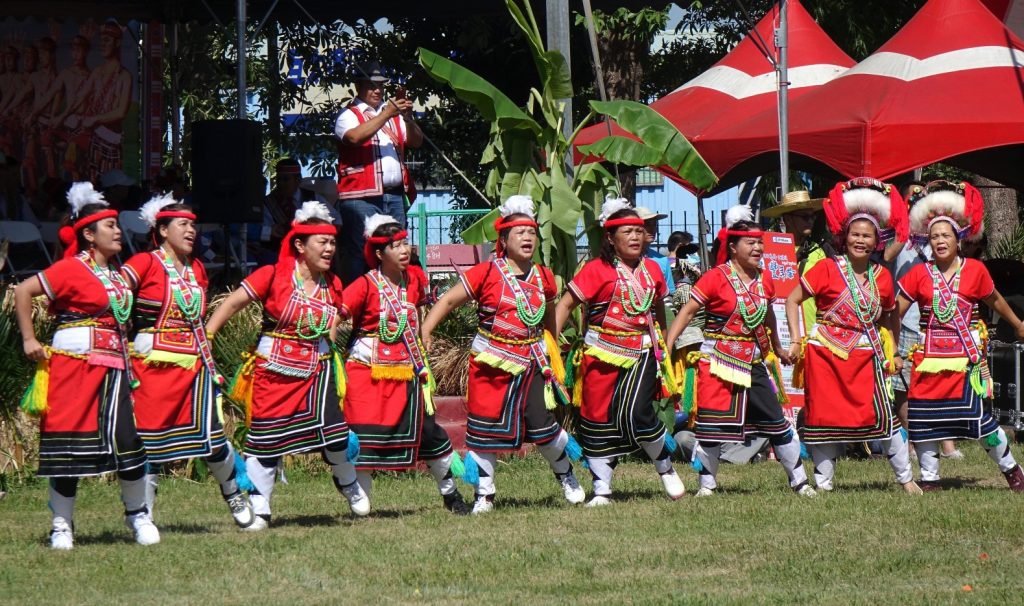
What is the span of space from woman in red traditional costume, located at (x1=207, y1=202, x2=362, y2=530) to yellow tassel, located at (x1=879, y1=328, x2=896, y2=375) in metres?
3.38

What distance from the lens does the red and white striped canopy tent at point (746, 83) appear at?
14.8 meters

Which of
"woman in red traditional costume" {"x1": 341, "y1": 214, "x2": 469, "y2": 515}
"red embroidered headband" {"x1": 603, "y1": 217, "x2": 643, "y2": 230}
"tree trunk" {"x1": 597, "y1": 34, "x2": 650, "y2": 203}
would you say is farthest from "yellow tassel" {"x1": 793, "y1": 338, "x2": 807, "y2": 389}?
"tree trunk" {"x1": 597, "y1": 34, "x2": 650, "y2": 203}

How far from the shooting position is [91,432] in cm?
741

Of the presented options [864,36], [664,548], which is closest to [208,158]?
[664,548]

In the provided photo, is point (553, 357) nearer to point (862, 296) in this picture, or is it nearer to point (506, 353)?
point (506, 353)

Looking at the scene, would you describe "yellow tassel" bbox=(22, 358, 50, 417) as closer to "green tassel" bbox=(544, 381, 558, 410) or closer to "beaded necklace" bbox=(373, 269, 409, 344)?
"beaded necklace" bbox=(373, 269, 409, 344)

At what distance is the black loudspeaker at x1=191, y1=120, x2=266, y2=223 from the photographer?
12695mm

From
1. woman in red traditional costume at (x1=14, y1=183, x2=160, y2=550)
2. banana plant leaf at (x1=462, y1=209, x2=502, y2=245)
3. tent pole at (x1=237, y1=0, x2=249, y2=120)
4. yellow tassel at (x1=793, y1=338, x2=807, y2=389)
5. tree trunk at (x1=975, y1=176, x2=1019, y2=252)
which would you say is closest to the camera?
woman in red traditional costume at (x1=14, y1=183, x2=160, y2=550)

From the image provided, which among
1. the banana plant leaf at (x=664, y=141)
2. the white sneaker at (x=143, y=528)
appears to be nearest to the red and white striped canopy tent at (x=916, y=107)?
the banana plant leaf at (x=664, y=141)

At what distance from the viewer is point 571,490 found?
8953 mm

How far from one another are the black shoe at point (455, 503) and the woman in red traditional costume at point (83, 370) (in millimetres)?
1824

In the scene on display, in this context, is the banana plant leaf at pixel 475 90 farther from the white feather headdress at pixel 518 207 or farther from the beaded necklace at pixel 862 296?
the beaded necklace at pixel 862 296

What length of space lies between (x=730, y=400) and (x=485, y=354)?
164cm

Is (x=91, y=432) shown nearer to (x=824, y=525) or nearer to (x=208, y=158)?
(x=824, y=525)
